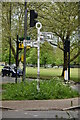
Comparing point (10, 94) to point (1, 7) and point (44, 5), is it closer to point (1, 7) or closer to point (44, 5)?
point (1, 7)

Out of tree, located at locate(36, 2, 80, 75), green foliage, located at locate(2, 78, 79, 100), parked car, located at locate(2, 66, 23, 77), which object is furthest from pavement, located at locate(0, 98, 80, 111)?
parked car, located at locate(2, 66, 23, 77)

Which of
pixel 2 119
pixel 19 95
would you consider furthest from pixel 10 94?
pixel 2 119

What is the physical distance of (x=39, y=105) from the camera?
443 inches

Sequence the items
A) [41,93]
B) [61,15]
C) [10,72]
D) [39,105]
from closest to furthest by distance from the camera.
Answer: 1. [39,105]
2. [41,93]
3. [61,15]
4. [10,72]

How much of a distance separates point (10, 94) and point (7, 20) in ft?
32.5

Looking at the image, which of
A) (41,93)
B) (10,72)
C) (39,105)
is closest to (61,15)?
(41,93)

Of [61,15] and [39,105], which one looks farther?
[61,15]

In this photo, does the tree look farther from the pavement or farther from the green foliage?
the pavement

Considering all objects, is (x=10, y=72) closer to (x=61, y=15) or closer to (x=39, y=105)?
(x=61, y=15)

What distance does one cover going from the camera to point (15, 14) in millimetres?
23484

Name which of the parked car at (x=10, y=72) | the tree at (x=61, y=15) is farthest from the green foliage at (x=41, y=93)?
the parked car at (x=10, y=72)

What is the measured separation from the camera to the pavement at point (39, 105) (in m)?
10.6

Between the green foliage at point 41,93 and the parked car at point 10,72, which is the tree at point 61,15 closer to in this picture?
the green foliage at point 41,93

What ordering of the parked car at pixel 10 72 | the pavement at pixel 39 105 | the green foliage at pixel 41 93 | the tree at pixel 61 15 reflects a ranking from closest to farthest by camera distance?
the pavement at pixel 39 105, the green foliage at pixel 41 93, the tree at pixel 61 15, the parked car at pixel 10 72
